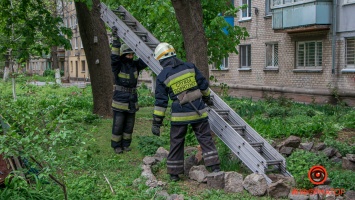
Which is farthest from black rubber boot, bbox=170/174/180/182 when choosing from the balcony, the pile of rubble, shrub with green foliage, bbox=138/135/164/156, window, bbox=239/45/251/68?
window, bbox=239/45/251/68

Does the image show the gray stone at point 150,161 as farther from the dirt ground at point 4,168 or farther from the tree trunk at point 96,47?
the tree trunk at point 96,47

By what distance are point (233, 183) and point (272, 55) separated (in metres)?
21.8

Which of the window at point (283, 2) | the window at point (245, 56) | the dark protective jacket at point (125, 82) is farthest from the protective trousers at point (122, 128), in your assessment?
the window at point (245, 56)

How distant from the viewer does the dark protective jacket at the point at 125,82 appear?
8656 mm

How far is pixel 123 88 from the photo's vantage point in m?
8.70

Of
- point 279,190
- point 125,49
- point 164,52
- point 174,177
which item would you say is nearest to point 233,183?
point 279,190

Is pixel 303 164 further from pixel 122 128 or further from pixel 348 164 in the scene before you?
pixel 122 128

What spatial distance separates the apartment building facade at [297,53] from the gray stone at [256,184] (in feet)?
44.6

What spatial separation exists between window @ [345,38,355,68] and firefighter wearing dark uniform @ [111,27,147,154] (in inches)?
604

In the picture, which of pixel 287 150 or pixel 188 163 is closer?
pixel 188 163

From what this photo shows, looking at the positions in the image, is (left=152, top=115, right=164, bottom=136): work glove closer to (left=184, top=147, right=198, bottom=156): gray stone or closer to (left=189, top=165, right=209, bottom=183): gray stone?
(left=189, top=165, right=209, bottom=183): gray stone

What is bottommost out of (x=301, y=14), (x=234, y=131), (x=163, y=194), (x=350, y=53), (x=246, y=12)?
(x=163, y=194)

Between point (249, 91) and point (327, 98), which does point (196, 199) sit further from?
point (249, 91)

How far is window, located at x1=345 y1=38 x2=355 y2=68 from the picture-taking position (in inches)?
858
